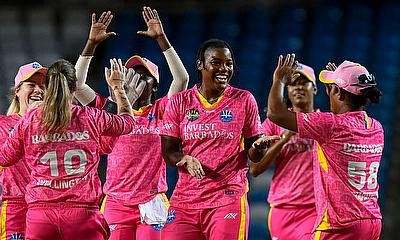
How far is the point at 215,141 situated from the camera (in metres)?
5.68

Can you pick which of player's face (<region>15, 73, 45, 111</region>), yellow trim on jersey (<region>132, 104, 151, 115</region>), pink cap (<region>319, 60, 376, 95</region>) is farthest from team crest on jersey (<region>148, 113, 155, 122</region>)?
pink cap (<region>319, 60, 376, 95</region>)

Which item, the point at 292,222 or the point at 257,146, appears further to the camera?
the point at 292,222

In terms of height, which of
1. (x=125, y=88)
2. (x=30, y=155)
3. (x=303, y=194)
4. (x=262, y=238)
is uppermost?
(x=125, y=88)

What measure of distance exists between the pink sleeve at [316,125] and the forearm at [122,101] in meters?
1.22

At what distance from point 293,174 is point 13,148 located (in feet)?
8.88

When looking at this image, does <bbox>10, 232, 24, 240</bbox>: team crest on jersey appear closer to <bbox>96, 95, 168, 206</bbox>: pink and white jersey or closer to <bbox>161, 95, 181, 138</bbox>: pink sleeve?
<bbox>96, 95, 168, 206</bbox>: pink and white jersey

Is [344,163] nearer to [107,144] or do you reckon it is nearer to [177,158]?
[177,158]

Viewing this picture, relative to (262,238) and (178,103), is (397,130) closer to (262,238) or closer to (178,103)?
(262,238)

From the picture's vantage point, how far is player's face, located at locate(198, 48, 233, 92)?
580 centimetres

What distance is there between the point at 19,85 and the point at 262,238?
5665 mm

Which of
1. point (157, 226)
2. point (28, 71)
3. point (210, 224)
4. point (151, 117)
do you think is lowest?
point (157, 226)

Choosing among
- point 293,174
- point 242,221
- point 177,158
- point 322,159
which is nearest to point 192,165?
point 177,158

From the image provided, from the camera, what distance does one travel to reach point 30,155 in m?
5.31

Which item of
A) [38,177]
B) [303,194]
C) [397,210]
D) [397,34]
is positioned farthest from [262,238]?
[38,177]
